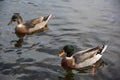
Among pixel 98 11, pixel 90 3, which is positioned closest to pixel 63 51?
pixel 98 11

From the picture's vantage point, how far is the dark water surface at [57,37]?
1341 cm

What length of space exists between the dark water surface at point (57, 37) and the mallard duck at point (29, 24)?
1.36ft

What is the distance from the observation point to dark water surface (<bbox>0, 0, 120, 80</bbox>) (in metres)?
13.4

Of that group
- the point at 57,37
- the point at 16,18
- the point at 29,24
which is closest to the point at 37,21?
the point at 29,24

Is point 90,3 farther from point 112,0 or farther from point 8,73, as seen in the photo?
point 8,73

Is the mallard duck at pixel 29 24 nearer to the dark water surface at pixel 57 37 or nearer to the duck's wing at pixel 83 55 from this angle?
the dark water surface at pixel 57 37

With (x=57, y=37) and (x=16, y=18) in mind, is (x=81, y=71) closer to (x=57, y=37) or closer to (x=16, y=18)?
(x=57, y=37)

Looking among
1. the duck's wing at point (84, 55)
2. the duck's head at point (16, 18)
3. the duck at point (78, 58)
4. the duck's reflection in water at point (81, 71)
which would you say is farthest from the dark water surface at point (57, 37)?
the duck's wing at point (84, 55)

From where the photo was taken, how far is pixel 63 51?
14.1m

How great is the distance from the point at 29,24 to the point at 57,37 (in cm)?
222

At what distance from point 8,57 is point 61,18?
613 centimetres

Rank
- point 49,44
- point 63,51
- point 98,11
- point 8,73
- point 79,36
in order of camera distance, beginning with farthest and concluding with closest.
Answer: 1. point 98,11
2. point 79,36
3. point 49,44
4. point 63,51
5. point 8,73

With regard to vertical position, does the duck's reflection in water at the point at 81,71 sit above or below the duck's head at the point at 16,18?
below

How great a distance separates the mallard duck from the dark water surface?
0.41m
